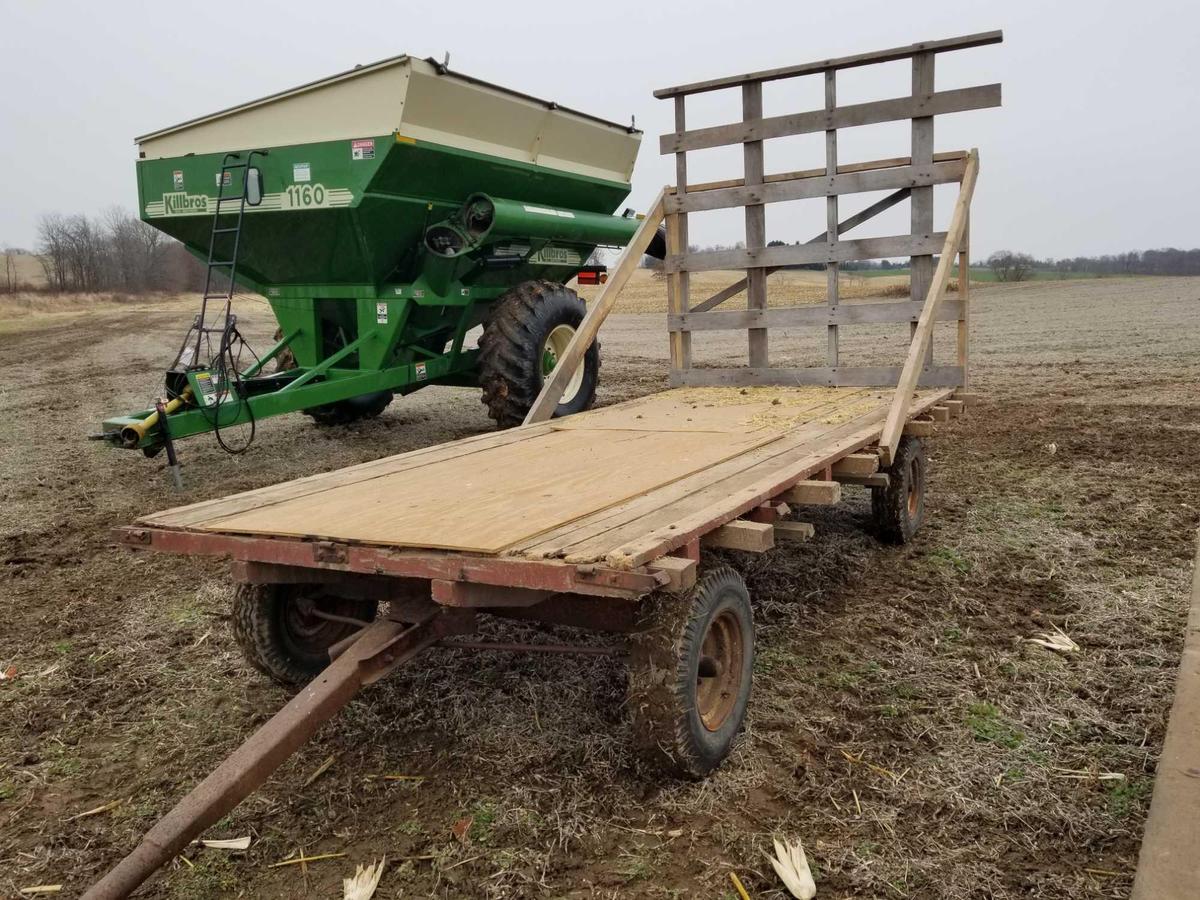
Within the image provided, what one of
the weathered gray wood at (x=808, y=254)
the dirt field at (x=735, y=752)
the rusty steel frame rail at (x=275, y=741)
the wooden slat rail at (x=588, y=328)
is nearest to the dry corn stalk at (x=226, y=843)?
the dirt field at (x=735, y=752)

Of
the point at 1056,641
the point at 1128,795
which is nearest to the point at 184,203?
the point at 1056,641

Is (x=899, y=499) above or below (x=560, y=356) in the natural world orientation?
below

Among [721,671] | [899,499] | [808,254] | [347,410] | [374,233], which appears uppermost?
[374,233]

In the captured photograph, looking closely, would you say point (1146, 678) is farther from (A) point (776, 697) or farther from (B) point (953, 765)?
(A) point (776, 697)

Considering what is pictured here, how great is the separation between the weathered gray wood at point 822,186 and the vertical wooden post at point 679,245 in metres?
0.09

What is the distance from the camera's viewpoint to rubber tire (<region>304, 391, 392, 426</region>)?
9352 millimetres

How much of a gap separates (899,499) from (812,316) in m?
1.95

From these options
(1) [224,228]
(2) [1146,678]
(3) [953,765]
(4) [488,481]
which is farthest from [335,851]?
(1) [224,228]

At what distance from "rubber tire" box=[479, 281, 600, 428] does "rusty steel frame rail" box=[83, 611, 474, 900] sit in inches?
185

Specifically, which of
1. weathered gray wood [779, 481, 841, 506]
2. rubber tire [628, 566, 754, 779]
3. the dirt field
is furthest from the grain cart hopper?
rubber tire [628, 566, 754, 779]

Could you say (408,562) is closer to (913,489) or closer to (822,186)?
(913,489)

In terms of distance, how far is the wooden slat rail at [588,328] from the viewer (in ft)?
18.0

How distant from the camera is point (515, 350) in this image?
7.63 metres

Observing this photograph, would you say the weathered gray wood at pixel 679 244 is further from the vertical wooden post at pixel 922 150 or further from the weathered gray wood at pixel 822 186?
the vertical wooden post at pixel 922 150
